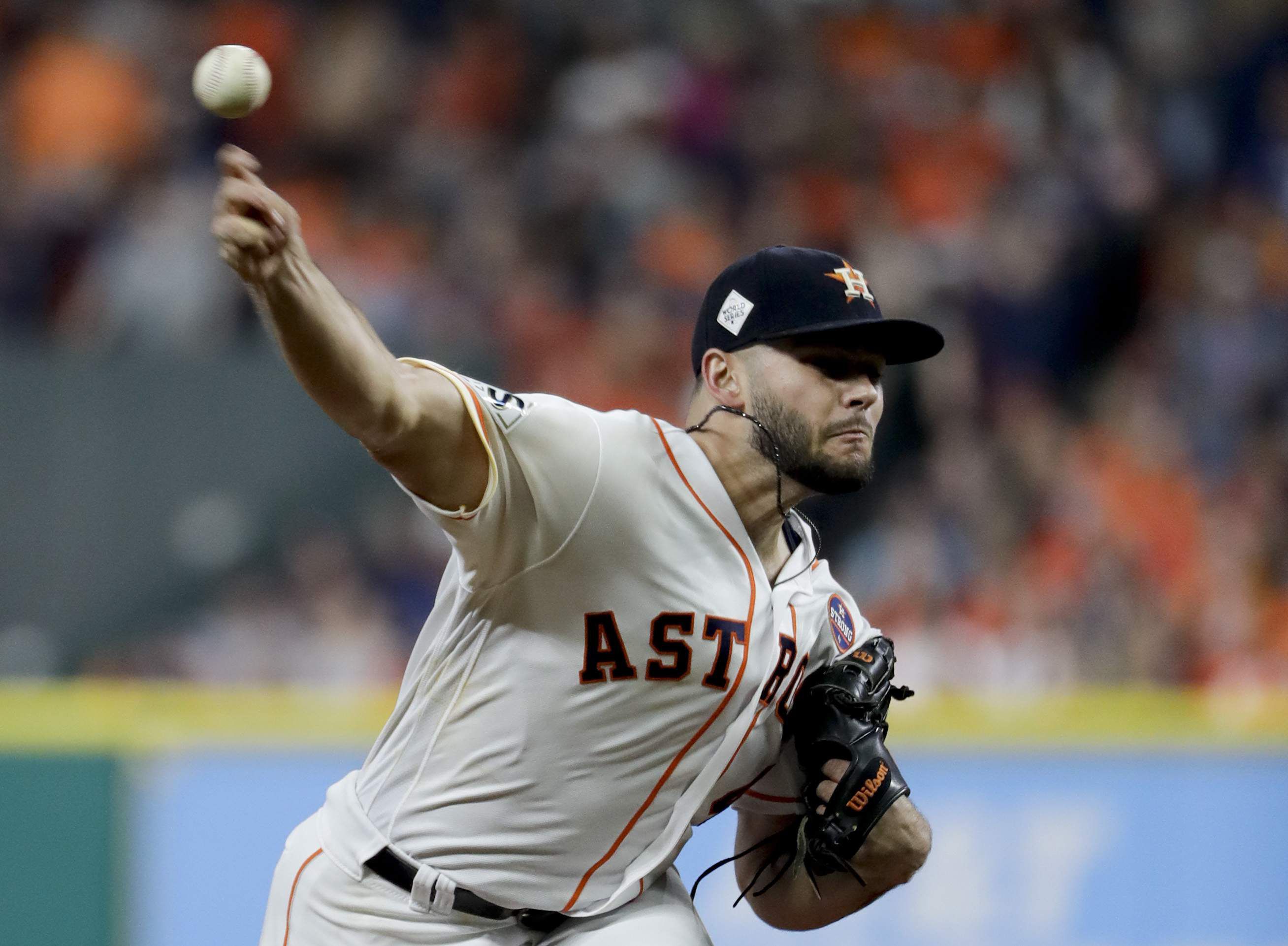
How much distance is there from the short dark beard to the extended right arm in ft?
2.24

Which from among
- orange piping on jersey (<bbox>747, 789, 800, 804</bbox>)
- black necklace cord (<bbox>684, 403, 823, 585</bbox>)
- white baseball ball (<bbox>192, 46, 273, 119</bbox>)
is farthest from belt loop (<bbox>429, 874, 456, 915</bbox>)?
white baseball ball (<bbox>192, 46, 273, 119</bbox>)

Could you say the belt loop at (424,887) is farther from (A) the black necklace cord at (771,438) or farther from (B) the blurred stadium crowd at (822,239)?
(B) the blurred stadium crowd at (822,239)

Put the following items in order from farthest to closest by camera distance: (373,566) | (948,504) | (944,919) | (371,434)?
(948,504) < (373,566) < (944,919) < (371,434)

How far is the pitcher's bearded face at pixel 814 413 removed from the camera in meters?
3.35

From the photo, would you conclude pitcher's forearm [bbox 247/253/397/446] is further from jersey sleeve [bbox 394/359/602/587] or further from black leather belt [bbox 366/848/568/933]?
black leather belt [bbox 366/848/568/933]

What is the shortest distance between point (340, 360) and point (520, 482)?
543 millimetres

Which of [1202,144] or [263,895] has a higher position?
[1202,144]

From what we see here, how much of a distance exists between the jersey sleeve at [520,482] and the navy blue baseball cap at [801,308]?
44 cm

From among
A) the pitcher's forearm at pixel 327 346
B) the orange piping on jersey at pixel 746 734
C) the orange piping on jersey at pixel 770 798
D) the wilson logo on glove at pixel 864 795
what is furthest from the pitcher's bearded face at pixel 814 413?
the pitcher's forearm at pixel 327 346

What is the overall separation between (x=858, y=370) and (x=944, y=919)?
3401mm

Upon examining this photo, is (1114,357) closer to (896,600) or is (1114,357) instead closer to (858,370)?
(896,600)

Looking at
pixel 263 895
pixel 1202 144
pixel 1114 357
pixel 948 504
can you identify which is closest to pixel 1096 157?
pixel 1202 144

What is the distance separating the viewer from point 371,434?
2.70 metres

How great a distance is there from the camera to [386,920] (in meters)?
3.33
